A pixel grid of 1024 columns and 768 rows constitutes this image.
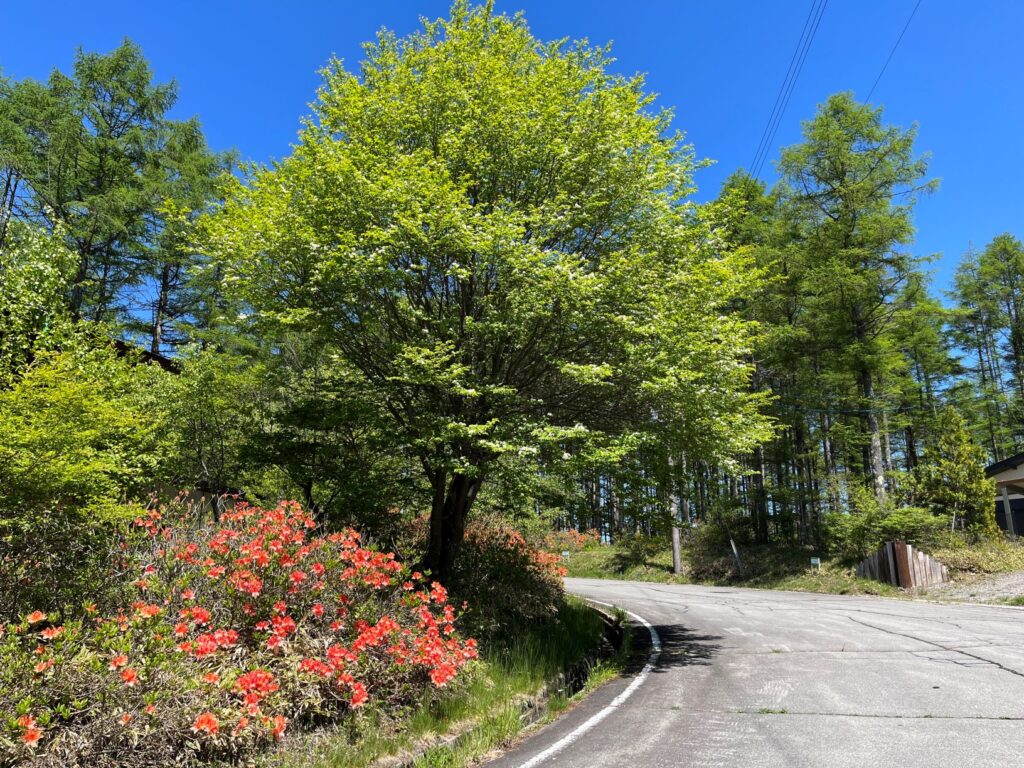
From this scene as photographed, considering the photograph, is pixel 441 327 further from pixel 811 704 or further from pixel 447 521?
pixel 811 704

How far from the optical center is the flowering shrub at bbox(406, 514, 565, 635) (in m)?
9.13

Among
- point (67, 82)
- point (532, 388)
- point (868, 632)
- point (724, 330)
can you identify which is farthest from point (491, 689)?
point (67, 82)

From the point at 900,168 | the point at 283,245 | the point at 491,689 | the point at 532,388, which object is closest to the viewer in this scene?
the point at 491,689

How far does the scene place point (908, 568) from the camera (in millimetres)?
17938

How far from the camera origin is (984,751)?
167 inches

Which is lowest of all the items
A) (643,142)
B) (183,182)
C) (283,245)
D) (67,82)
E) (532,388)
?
(532,388)

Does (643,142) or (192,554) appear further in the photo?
(643,142)

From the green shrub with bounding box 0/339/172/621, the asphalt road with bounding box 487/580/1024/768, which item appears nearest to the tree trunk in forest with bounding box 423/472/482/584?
the asphalt road with bounding box 487/580/1024/768

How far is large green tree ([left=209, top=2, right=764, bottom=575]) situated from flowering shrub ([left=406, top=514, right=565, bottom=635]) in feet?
2.20

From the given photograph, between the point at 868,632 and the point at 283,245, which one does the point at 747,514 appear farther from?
the point at 283,245

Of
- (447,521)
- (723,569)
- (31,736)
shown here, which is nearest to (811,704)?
(31,736)

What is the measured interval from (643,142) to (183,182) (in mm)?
20830

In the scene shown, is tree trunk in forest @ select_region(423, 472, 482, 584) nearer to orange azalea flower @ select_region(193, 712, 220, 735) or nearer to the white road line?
the white road line

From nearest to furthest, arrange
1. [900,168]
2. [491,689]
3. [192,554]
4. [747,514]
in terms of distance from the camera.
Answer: [192,554] → [491,689] → [900,168] → [747,514]
